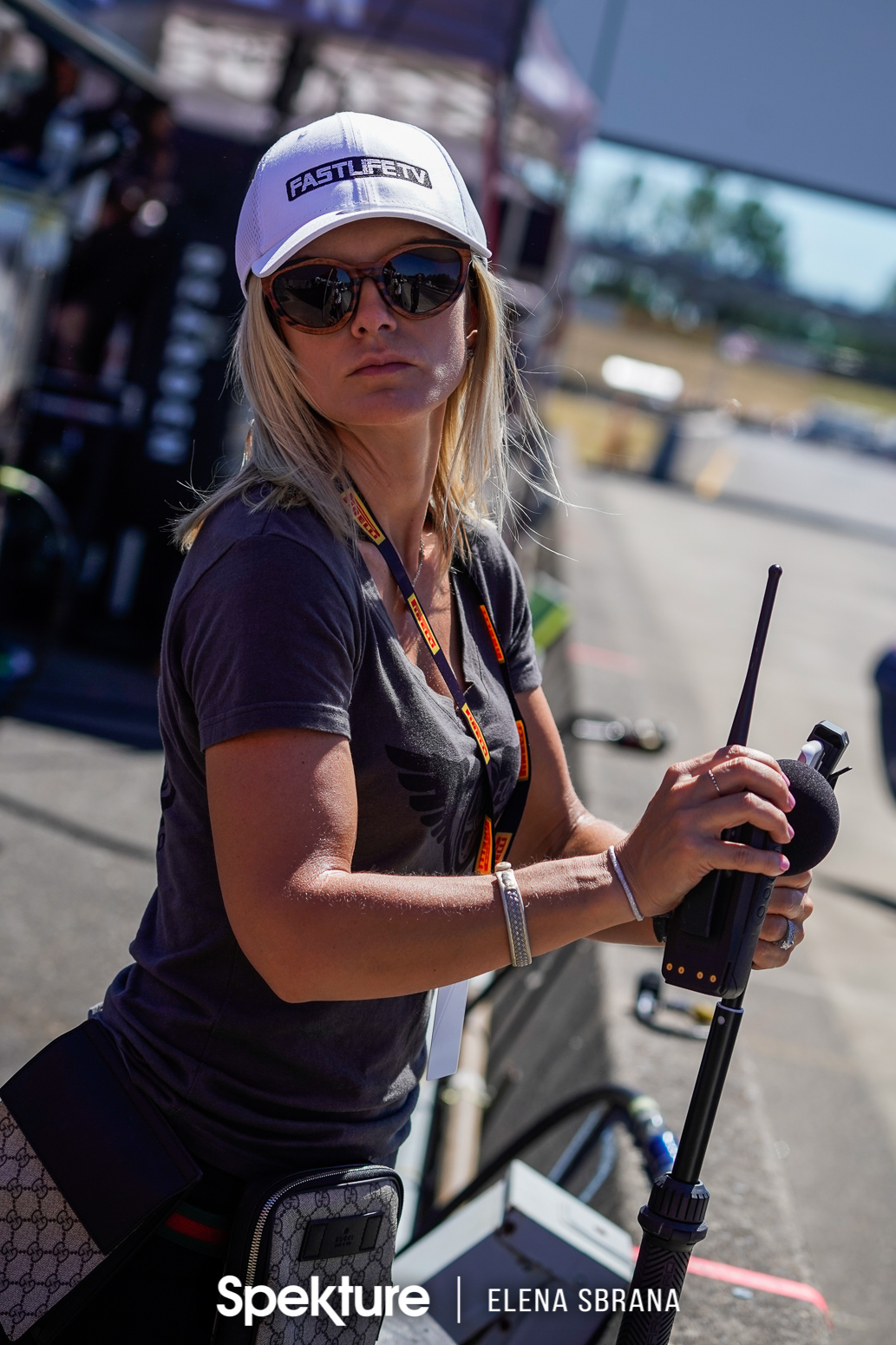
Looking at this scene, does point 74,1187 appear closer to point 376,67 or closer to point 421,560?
point 421,560

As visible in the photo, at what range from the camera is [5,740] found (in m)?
6.46

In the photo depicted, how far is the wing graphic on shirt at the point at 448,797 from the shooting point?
1474mm

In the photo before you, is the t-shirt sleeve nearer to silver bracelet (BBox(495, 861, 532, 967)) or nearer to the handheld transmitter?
silver bracelet (BBox(495, 861, 532, 967))

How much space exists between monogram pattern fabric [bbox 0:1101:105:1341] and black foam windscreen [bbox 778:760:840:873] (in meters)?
0.90

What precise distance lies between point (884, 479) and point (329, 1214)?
5053 cm

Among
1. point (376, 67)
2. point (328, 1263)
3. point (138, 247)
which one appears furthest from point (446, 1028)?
point (376, 67)

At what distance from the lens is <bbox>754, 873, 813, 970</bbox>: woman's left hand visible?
1470 mm

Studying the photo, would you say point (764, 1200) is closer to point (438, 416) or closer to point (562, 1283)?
point (562, 1283)

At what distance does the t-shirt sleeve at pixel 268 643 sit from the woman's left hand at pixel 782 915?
533mm

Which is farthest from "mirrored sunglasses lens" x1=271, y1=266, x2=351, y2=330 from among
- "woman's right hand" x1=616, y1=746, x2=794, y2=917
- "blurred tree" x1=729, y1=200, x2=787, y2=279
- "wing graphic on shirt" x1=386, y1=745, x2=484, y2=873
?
"blurred tree" x1=729, y1=200, x2=787, y2=279

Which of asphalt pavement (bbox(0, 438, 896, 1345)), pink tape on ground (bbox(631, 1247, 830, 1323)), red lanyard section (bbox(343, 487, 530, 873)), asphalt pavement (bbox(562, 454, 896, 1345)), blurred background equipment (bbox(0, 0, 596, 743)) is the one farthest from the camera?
blurred background equipment (bbox(0, 0, 596, 743))

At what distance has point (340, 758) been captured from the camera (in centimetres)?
133

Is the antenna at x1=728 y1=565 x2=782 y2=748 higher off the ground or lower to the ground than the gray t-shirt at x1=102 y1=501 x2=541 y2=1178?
higher

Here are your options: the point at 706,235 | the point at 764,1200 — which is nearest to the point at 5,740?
the point at 764,1200
